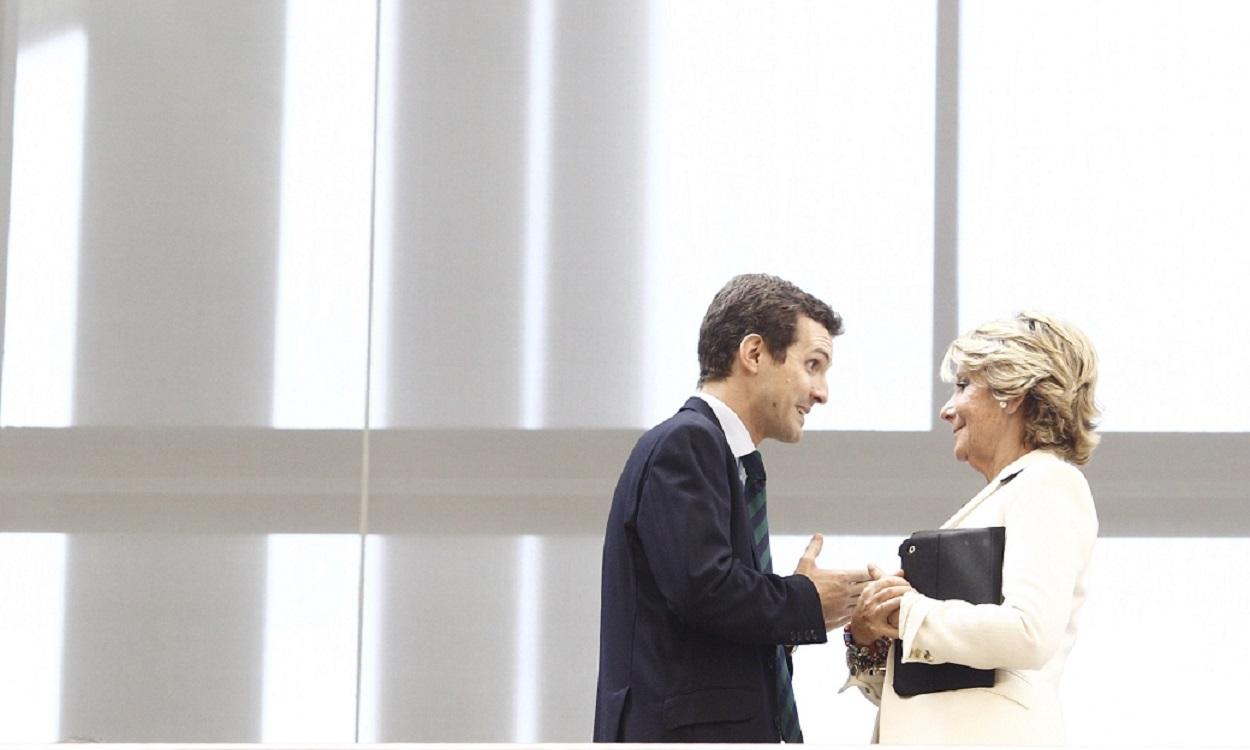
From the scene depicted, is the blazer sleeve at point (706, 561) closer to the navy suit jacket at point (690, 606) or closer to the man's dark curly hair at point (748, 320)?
the navy suit jacket at point (690, 606)

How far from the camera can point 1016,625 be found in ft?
6.89

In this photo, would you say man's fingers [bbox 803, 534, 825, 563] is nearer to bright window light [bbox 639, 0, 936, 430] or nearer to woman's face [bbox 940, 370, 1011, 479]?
woman's face [bbox 940, 370, 1011, 479]

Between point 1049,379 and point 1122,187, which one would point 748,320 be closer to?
point 1049,379

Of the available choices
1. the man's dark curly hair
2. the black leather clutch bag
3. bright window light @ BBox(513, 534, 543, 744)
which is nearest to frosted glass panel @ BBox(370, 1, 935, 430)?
bright window light @ BBox(513, 534, 543, 744)

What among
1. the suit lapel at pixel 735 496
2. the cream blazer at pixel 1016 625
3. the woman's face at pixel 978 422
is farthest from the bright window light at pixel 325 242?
the cream blazer at pixel 1016 625

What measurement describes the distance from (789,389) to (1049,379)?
44cm

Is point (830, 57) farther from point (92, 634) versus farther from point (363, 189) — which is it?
point (92, 634)

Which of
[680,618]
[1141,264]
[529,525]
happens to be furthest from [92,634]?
[1141,264]

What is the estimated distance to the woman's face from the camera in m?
2.35

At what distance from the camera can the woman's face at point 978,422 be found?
7.71 ft

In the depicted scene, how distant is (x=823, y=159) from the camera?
394cm

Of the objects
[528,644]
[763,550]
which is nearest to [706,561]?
[763,550]

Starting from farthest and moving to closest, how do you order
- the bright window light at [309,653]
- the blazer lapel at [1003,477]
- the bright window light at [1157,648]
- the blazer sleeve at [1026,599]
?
1. the bright window light at [309,653]
2. the bright window light at [1157,648]
3. the blazer lapel at [1003,477]
4. the blazer sleeve at [1026,599]

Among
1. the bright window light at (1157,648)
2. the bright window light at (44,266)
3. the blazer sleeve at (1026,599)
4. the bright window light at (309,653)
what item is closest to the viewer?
the blazer sleeve at (1026,599)
